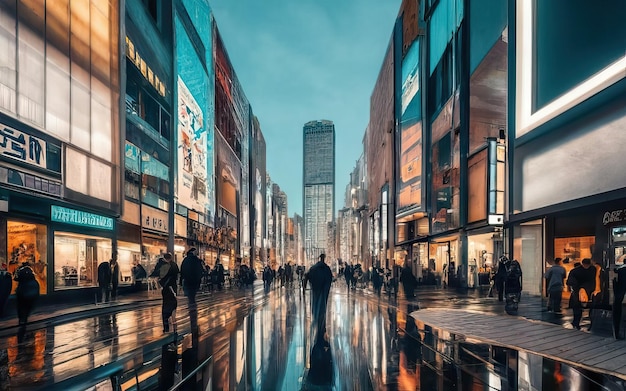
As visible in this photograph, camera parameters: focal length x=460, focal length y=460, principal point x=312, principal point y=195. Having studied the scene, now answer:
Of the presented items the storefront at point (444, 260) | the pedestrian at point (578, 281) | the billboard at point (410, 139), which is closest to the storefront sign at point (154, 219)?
the storefront at point (444, 260)

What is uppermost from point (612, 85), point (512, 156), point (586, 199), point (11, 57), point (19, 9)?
point (19, 9)

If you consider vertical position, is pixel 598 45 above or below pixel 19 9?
below

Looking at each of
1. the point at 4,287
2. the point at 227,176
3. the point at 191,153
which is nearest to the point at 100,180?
the point at 4,287

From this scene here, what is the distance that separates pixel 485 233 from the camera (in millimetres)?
29156

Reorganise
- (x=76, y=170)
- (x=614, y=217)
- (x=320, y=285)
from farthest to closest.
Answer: (x=76, y=170) < (x=614, y=217) < (x=320, y=285)

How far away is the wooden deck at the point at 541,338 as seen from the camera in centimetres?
812

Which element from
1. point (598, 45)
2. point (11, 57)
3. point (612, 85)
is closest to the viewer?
point (612, 85)

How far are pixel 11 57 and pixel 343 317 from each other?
15277mm

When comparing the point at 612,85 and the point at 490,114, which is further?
the point at 490,114

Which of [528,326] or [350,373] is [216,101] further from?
[350,373]

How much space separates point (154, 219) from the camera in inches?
1328

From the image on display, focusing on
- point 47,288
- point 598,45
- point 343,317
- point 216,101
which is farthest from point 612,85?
point 216,101

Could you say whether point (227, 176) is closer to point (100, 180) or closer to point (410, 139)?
point (410, 139)

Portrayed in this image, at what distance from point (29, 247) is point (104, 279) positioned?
13.6 feet
